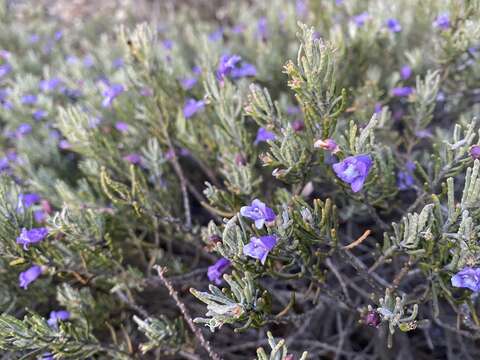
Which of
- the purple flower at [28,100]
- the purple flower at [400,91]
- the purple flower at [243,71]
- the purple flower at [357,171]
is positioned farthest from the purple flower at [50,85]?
the purple flower at [357,171]

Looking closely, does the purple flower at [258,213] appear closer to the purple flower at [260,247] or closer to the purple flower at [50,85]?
the purple flower at [260,247]

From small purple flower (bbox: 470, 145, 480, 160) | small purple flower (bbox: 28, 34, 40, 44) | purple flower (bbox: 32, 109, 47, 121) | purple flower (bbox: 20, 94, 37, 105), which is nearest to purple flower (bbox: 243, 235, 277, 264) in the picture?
small purple flower (bbox: 470, 145, 480, 160)

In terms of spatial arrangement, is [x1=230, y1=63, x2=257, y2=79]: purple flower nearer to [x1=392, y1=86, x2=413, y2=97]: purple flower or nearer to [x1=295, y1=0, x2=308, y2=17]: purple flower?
[x1=392, y1=86, x2=413, y2=97]: purple flower

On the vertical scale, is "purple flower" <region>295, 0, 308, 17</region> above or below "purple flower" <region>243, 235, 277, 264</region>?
above

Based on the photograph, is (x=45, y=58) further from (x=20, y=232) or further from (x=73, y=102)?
(x=20, y=232)

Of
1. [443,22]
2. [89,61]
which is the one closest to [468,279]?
[443,22]

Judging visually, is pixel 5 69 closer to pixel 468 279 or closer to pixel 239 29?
pixel 239 29

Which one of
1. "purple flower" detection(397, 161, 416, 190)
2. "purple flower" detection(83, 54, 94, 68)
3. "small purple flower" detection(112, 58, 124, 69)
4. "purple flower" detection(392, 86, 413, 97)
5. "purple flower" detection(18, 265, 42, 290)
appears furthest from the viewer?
"purple flower" detection(83, 54, 94, 68)

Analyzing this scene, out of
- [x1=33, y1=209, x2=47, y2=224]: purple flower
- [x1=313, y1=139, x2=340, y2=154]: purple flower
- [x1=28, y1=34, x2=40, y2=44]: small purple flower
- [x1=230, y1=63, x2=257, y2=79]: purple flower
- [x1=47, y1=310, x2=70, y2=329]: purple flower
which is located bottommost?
[x1=47, y1=310, x2=70, y2=329]: purple flower

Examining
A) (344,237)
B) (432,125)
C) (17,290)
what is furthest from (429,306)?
(17,290)
